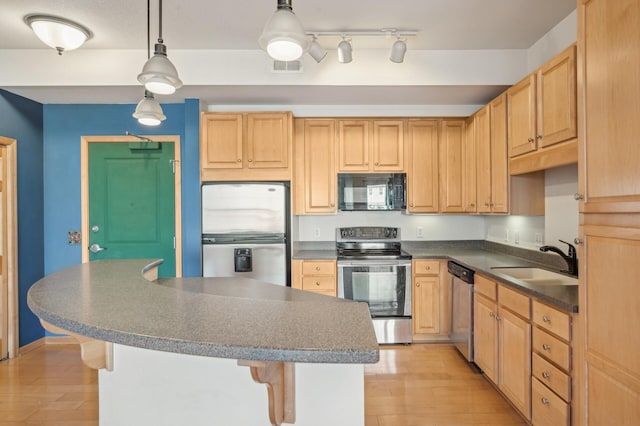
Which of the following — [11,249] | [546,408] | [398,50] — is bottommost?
[546,408]

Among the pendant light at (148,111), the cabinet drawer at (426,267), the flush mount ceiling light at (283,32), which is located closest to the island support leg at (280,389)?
the flush mount ceiling light at (283,32)

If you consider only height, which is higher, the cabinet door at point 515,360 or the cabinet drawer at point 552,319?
the cabinet drawer at point 552,319

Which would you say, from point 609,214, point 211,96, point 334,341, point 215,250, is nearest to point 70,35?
point 211,96

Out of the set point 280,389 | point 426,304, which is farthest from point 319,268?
point 280,389

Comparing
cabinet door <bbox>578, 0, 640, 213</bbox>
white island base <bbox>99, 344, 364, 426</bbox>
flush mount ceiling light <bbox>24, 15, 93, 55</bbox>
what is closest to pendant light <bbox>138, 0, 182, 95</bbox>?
white island base <bbox>99, 344, 364, 426</bbox>

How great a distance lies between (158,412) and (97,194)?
2.97 metres

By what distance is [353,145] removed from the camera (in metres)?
3.64

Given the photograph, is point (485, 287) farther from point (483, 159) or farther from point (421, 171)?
point (421, 171)

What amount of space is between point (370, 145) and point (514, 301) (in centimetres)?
204

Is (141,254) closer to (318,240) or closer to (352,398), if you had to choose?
(318,240)

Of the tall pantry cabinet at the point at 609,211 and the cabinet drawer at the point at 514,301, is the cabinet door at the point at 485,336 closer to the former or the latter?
the cabinet drawer at the point at 514,301

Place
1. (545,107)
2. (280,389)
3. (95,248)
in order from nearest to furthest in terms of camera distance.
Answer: (280,389) < (545,107) < (95,248)

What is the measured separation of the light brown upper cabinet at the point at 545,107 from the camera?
A: 2.05 metres

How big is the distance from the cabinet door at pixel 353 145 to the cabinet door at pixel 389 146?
0.31ft
